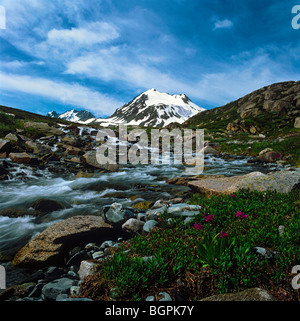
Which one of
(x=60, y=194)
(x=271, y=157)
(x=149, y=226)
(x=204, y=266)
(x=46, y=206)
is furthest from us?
(x=271, y=157)

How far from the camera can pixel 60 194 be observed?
9.89 m

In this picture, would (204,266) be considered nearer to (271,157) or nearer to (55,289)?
(55,289)

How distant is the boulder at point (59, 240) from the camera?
4289mm

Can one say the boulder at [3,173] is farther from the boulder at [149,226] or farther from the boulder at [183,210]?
the boulder at [183,210]

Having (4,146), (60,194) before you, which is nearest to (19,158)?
(4,146)

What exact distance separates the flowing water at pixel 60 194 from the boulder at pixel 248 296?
17.7 feet

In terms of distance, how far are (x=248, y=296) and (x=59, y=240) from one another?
4.30 metres

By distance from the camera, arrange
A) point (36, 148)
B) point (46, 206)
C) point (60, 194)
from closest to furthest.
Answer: point (46, 206) < point (60, 194) < point (36, 148)

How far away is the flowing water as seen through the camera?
6.05m

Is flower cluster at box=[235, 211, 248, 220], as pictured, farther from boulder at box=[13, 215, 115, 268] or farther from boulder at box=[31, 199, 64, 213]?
boulder at box=[31, 199, 64, 213]

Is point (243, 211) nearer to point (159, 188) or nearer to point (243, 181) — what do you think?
point (243, 181)

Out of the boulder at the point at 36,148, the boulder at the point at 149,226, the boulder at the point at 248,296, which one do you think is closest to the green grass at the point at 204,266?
the boulder at the point at 248,296
